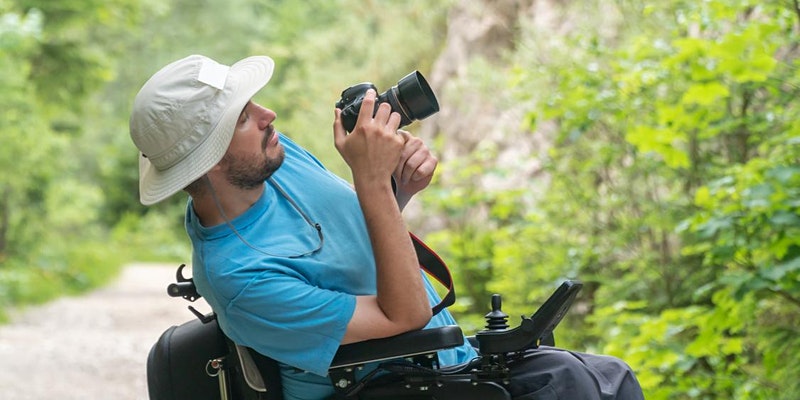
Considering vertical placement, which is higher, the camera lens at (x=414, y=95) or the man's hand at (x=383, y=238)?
the camera lens at (x=414, y=95)

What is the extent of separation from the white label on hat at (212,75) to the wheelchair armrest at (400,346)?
0.61 metres

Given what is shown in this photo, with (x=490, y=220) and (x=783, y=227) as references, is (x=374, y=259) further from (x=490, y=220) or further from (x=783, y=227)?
(x=490, y=220)

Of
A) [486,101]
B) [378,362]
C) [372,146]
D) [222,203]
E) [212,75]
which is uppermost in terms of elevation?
[212,75]

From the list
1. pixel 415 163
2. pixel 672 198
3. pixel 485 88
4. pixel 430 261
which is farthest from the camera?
pixel 485 88

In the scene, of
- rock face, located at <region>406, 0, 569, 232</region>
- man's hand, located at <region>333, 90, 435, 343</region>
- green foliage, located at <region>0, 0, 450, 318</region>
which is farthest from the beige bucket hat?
green foliage, located at <region>0, 0, 450, 318</region>

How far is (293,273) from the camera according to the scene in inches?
96.4

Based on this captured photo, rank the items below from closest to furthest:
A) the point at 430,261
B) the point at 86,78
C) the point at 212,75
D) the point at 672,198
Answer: the point at 212,75 → the point at 430,261 → the point at 672,198 → the point at 86,78

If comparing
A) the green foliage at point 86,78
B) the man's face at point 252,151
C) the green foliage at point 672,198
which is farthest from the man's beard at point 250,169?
the green foliage at point 86,78

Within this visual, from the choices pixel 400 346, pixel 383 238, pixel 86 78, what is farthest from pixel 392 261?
pixel 86 78

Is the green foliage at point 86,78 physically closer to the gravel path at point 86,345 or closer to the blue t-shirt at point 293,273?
the gravel path at point 86,345

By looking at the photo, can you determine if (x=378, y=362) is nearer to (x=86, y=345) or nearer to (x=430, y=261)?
(x=430, y=261)

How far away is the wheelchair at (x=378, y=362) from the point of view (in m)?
2.38

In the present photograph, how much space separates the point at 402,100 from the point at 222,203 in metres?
0.45

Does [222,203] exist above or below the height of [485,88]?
above
